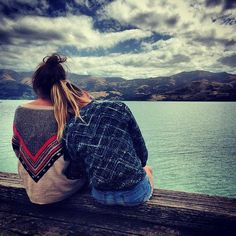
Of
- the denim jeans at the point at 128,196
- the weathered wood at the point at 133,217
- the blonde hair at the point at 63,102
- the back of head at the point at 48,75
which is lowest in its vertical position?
the weathered wood at the point at 133,217

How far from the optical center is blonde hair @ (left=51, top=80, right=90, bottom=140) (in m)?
2.34

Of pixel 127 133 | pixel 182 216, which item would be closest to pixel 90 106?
pixel 127 133

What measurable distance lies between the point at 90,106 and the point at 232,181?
52.2 ft

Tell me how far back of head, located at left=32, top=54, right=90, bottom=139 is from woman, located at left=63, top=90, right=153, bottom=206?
0.26ft

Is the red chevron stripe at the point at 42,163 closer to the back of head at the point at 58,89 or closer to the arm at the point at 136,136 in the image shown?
the back of head at the point at 58,89

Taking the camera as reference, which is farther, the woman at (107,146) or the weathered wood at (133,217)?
the weathered wood at (133,217)

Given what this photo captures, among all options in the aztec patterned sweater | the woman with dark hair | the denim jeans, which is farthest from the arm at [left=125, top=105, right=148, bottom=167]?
the aztec patterned sweater

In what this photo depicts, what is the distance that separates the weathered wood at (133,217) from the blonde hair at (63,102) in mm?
920

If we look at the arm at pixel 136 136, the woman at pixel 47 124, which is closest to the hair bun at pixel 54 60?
the woman at pixel 47 124

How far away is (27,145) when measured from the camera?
8.16 feet

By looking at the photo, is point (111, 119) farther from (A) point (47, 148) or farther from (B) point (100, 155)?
(A) point (47, 148)

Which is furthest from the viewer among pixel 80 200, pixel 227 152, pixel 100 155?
pixel 227 152

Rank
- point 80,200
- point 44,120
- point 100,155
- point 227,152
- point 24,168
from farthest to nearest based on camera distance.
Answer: point 227,152 < point 80,200 < point 24,168 < point 44,120 < point 100,155

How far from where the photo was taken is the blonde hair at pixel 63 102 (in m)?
2.34
